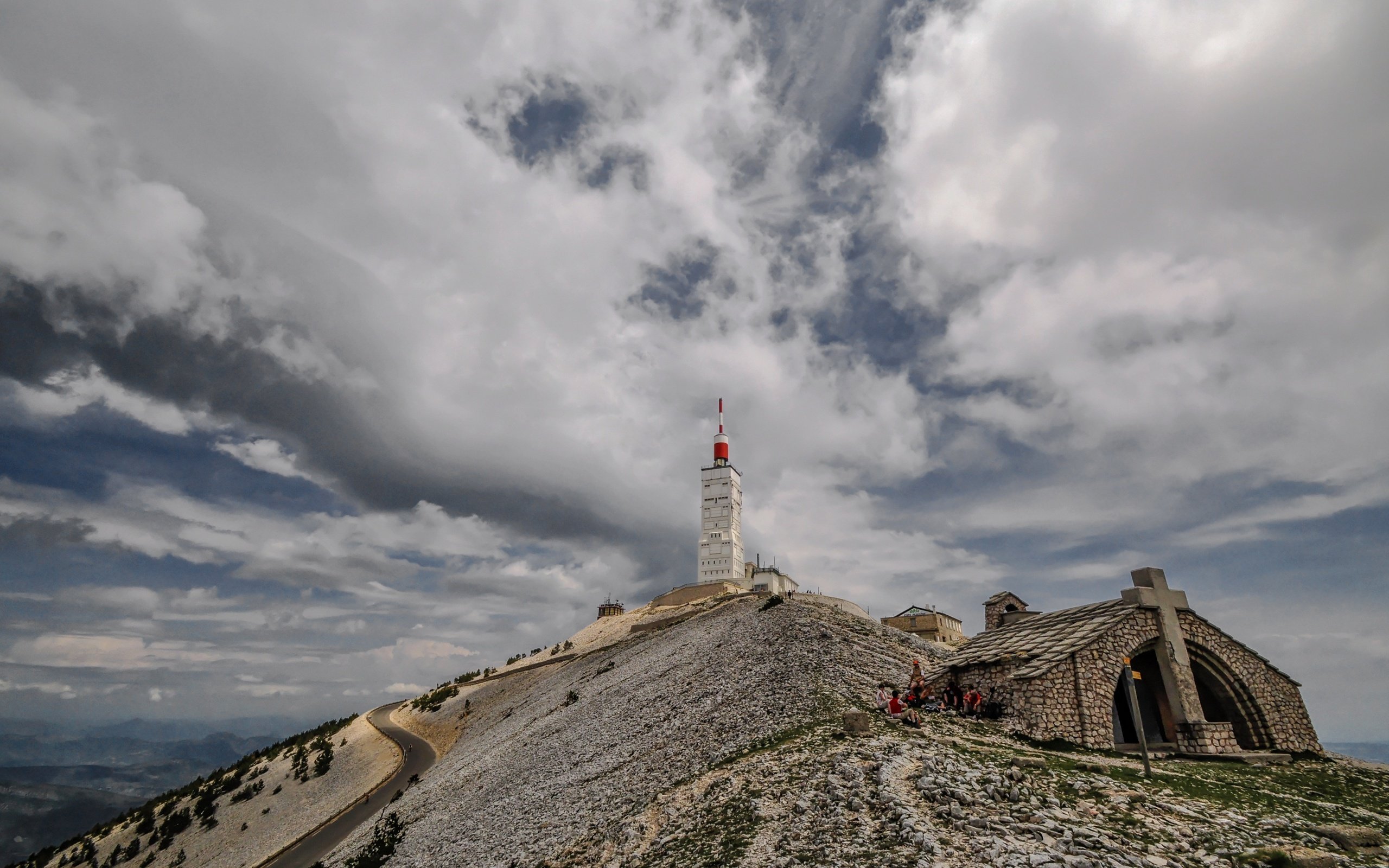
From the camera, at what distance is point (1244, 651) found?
27.8 metres

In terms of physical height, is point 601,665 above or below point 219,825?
above

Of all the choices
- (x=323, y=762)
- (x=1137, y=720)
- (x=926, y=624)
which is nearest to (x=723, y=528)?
(x=926, y=624)

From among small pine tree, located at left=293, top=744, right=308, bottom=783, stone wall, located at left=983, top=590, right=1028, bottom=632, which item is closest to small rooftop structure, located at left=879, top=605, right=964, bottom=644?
stone wall, located at left=983, top=590, right=1028, bottom=632

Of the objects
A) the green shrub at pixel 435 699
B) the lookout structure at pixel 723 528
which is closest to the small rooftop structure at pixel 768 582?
the lookout structure at pixel 723 528

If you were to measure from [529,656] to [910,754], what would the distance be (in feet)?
284

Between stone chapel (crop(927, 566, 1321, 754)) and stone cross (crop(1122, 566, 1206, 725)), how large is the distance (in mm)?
33

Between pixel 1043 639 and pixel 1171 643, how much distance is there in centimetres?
473

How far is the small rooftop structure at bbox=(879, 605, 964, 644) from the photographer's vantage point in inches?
3209

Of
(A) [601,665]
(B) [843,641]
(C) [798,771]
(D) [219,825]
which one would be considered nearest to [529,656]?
(A) [601,665]

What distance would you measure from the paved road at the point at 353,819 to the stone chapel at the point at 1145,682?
36.7m

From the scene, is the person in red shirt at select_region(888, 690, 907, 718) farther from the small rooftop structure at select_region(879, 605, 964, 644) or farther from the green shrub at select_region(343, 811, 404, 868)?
the small rooftop structure at select_region(879, 605, 964, 644)

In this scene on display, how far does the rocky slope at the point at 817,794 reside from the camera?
46.0 feet

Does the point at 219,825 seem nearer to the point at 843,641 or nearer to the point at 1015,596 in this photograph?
the point at 843,641

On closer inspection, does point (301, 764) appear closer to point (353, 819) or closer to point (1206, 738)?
point (353, 819)
